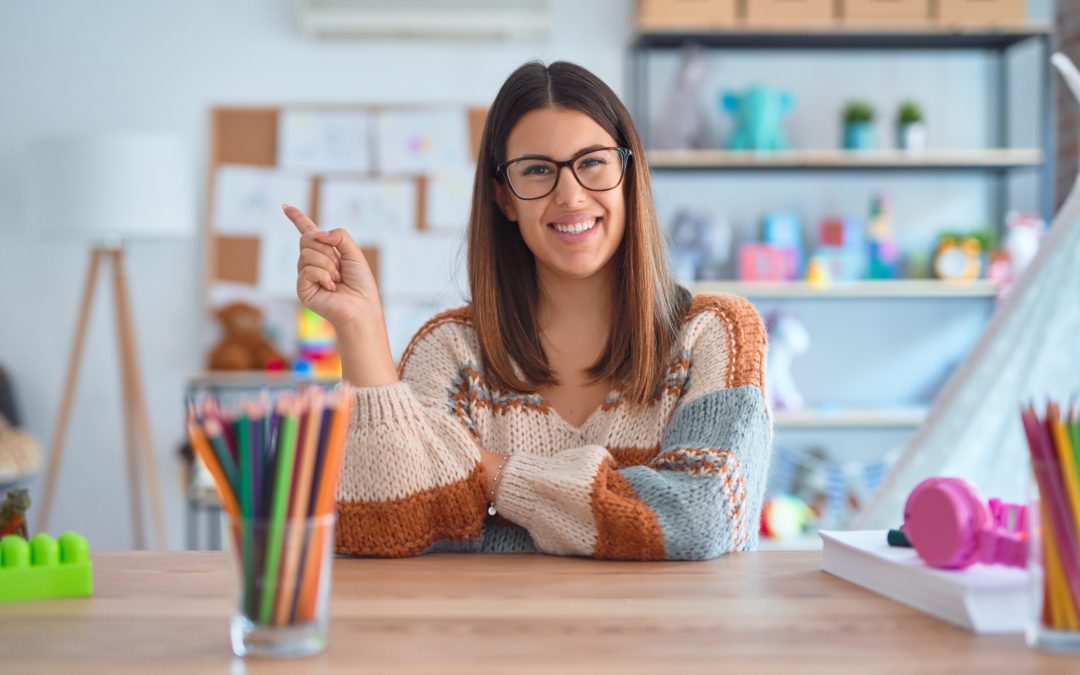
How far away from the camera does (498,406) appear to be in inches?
59.4

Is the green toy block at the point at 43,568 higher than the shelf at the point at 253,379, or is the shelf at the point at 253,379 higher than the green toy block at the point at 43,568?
the green toy block at the point at 43,568

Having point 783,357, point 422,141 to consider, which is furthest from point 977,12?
point 422,141

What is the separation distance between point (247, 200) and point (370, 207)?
40cm

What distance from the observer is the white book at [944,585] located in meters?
0.80

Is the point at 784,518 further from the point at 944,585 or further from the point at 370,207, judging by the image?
the point at 944,585

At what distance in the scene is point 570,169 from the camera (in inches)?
58.9

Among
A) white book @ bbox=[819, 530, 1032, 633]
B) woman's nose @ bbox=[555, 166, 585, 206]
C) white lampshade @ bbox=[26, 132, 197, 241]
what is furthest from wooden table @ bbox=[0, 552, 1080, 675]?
white lampshade @ bbox=[26, 132, 197, 241]

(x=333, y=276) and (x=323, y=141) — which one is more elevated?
(x=323, y=141)

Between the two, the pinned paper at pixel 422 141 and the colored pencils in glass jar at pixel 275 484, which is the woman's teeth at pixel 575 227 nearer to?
the colored pencils in glass jar at pixel 275 484

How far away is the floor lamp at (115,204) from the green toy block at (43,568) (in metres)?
2.55

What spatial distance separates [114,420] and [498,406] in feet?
8.86

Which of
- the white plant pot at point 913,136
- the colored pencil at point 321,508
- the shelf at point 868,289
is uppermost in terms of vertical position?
the white plant pot at point 913,136

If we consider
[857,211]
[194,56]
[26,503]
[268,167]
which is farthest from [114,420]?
[26,503]

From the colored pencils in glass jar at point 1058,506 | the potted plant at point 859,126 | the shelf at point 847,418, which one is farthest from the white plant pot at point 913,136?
the colored pencils in glass jar at point 1058,506
